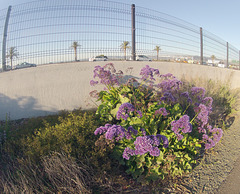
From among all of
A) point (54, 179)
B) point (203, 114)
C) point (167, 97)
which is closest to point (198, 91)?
point (203, 114)

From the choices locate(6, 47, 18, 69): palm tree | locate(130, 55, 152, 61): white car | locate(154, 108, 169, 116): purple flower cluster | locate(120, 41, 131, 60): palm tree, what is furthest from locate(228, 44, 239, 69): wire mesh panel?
locate(6, 47, 18, 69): palm tree

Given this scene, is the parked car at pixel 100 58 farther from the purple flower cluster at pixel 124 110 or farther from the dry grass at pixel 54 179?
the dry grass at pixel 54 179

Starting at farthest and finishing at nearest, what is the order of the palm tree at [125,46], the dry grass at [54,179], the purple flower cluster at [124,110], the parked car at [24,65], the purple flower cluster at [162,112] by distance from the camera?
1. the palm tree at [125,46]
2. the parked car at [24,65]
3. the purple flower cluster at [162,112]
4. the purple flower cluster at [124,110]
5. the dry grass at [54,179]

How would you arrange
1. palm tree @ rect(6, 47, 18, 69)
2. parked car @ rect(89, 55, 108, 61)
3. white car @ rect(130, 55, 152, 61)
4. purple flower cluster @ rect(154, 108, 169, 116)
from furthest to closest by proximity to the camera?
white car @ rect(130, 55, 152, 61) → parked car @ rect(89, 55, 108, 61) → palm tree @ rect(6, 47, 18, 69) → purple flower cluster @ rect(154, 108, 169, 116)

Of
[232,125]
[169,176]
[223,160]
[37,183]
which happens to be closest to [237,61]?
[232,125]

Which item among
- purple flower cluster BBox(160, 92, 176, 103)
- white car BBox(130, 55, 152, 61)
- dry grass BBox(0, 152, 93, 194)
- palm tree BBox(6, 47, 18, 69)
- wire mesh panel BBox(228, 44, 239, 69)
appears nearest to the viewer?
dry grass BBox(0, 152, 93, 194)

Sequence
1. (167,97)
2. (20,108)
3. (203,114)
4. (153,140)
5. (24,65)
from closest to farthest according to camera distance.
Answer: (153,140), (203,114), (167,97), (20,108), (24,65)

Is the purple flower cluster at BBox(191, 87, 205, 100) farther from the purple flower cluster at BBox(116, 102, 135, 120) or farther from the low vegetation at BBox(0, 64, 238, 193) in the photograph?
the purple flower cluster at BBox(116, 102, 135, 120)

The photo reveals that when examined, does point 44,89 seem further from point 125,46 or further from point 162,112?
point 162,112

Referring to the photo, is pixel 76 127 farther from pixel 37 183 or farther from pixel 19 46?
pixel 19 46

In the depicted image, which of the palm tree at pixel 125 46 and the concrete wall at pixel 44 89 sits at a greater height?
the palm tree at pixel 125 46

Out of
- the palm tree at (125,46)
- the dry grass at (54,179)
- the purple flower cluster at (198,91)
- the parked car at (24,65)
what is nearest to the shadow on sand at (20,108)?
the parked car at (24,65)

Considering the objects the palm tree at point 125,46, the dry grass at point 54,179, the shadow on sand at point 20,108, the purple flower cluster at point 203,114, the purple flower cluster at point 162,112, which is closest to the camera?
the dry grass at point 54,179

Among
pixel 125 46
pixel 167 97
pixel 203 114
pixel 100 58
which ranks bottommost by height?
pixel 203 114
